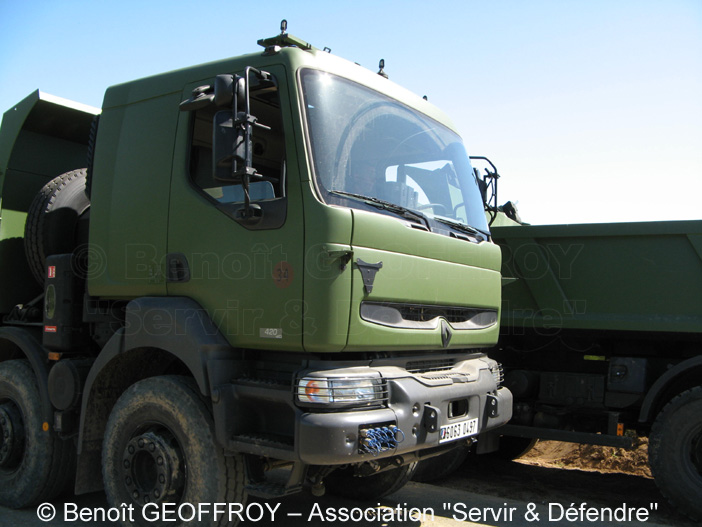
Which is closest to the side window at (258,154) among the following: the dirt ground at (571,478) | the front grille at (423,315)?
the front grille at (423,315)

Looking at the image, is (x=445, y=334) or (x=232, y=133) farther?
(x=445, y=334)

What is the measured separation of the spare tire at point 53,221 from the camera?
5391mm

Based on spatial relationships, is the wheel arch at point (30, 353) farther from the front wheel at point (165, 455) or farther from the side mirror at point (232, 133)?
the side mirror at point (232, 133)

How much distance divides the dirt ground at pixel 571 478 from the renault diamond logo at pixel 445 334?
2.41 meters

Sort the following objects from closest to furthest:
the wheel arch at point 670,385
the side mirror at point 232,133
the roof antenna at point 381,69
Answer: the side mirror at point 232,133 → the roof antenna at point 381,69 → the wheel arch at point 670,385

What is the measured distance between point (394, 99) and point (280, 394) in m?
2.19

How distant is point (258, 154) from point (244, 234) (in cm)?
71

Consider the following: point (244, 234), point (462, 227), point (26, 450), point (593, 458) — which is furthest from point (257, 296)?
point (593, 458)

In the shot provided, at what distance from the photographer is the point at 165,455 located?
408 cm

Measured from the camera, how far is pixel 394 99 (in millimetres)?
4688

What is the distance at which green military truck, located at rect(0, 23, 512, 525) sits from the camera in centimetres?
374

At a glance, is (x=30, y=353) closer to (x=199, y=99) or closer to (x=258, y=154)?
(x=258, y=154)

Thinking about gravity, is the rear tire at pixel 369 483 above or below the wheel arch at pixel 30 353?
below

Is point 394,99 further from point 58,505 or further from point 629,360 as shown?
point 58,505
